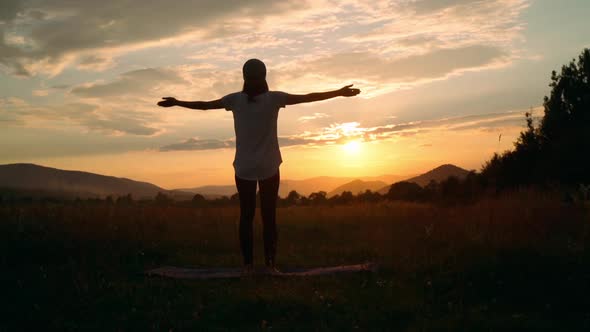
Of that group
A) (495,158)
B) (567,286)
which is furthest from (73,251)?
(495,158)

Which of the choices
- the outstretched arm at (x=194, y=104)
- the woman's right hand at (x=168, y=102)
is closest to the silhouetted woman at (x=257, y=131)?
the outstretched arm at (x=194, y=104)

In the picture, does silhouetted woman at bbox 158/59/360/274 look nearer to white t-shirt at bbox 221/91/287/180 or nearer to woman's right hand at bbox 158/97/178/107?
white t-shirt at bbox 221/91/287/180

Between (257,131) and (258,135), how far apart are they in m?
0.05

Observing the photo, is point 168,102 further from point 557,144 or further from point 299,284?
point 557,144

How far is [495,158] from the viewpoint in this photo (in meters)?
32.6

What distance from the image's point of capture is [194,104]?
7156 millimetres

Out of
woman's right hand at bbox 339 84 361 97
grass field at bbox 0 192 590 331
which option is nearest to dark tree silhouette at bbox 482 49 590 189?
grass field at bbox 0 192 590 331

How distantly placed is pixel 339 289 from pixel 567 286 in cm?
242

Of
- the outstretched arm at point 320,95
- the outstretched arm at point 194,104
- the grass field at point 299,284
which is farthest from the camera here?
the outstretched arm at point 194,104

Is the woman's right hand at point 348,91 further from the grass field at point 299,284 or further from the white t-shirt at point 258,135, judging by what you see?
Result: the grass field at point 299,284

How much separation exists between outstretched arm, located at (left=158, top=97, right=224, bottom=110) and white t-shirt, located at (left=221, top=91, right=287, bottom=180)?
1.09ft

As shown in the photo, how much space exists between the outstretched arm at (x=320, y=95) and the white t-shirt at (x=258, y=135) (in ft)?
0.34

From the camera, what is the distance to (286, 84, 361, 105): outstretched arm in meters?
6.78

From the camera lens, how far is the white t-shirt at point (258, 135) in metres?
6.82
